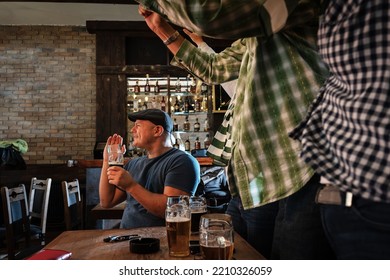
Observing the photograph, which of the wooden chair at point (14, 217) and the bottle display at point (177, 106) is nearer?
the wooden chair at point (14, 217)

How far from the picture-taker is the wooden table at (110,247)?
3.75 ft

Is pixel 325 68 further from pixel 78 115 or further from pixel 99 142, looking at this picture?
pixel 78 115

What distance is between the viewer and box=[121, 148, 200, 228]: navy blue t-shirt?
2084 mm

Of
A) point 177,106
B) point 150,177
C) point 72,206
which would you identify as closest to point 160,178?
point 150,177

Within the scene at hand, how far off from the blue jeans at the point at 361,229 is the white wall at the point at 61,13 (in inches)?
212

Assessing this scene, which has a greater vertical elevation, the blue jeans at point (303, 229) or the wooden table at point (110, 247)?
the blue jeans at point (303, 229)

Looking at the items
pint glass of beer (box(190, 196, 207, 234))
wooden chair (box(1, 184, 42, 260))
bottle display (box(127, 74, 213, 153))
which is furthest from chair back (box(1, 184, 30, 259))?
bottle display (box(127, 74, 213, 153))

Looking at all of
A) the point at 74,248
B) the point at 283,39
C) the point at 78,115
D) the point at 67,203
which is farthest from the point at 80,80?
the point at 283,39

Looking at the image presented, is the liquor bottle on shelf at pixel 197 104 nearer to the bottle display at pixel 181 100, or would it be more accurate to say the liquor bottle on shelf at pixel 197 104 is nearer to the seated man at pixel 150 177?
the bottle display at pixel 181 100

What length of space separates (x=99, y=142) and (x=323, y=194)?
18.5 ft

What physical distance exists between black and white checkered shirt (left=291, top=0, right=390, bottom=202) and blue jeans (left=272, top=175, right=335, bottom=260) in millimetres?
152

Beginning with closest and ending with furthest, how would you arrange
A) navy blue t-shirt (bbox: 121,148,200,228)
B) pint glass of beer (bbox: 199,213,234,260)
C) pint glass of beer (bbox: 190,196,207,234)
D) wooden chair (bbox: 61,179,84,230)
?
1. pint glass of beer (bbox: 199,213,234,260)
2. pint glass of beer (bbox: 190,196,207,234)
3. navy blue t-shirt (bbox: 121,148,200,228)
4. wooden chair (bbox: 61,179,84,230)

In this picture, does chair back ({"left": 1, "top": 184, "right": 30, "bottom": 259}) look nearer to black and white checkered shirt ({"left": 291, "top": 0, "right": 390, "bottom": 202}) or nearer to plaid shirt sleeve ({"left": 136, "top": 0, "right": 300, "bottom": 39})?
plaid shirt sleeve ({"left": 136, "top": 0, "right": 300, "bottom": 39})

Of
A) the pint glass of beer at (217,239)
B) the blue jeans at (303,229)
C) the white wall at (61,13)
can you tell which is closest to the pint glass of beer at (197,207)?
the pint glass of beer at (217,239)
